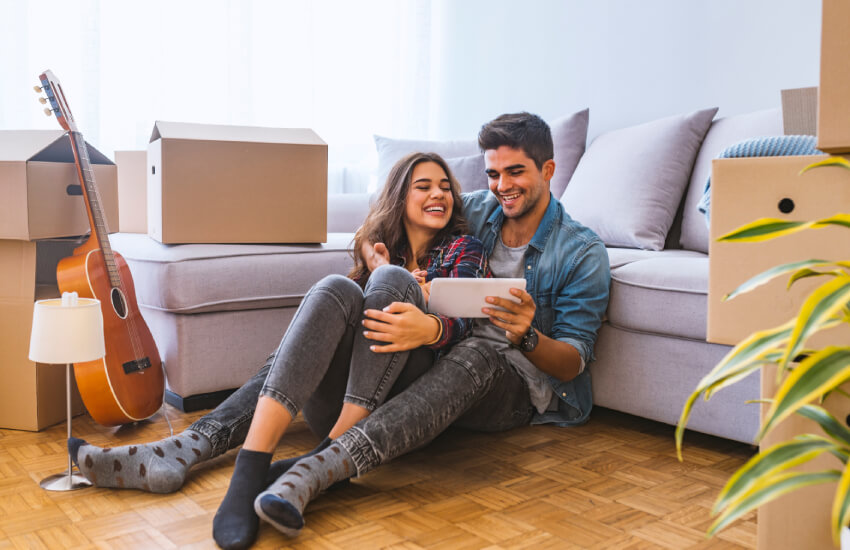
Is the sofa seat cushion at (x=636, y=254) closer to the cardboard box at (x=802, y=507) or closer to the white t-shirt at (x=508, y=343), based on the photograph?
the white t-shirt at (x=508, y=343)

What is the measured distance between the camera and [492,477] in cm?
142

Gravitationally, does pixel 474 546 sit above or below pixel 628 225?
below

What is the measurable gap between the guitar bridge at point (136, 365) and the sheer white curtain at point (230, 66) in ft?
4.68

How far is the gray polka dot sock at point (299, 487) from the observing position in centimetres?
110

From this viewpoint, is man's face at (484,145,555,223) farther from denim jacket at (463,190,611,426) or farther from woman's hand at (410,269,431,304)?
woman's hand at (410,269,431,304)

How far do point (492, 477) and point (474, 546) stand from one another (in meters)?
0.30

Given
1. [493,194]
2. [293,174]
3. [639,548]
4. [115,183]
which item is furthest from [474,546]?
[115,183]

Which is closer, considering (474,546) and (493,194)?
(474,546)

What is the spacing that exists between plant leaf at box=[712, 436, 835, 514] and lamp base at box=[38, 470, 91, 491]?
3.79 feet

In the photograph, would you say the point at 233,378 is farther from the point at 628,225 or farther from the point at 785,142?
the point at 785,142

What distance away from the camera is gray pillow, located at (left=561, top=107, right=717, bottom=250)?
6.79ft

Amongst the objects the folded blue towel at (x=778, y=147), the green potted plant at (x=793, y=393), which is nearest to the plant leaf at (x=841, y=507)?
the green potted plant at (x=793, y=393)

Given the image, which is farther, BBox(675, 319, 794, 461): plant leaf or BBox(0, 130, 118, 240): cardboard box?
BBox(0, 130, 118, 240): cardboard box

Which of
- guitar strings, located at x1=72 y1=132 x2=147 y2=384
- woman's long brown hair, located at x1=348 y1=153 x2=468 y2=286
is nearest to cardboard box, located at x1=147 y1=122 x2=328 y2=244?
guitar strings, located at x1=72 y1=132 x2=147 y2=384
